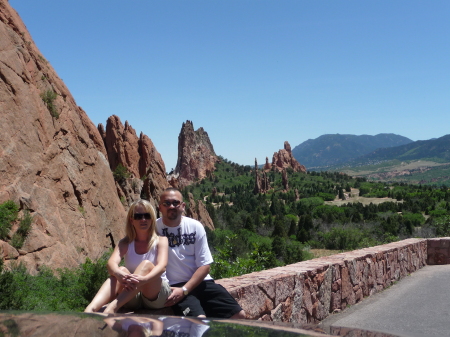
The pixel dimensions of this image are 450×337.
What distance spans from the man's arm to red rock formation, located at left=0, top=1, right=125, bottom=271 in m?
9.75

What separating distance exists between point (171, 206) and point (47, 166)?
12700 mm

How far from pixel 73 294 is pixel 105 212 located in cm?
860

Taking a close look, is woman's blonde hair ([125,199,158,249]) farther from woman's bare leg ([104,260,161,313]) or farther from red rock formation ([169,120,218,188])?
red rock formation ([169,120,218,188])

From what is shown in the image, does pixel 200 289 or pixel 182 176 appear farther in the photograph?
pixel 182 176

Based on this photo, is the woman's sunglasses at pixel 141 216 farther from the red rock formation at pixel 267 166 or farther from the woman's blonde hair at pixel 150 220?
the red rock formation at pixel 267 166

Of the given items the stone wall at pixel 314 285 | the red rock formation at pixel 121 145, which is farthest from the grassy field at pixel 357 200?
the stone wall at pixel 314 285

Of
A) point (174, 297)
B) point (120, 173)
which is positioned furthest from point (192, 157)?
point (174, 297)

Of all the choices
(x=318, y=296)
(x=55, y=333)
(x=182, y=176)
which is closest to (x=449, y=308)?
(x=318, y=296)

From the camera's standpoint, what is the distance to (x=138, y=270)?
3.73m

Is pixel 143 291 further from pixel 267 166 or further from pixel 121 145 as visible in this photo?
pixel 267 166

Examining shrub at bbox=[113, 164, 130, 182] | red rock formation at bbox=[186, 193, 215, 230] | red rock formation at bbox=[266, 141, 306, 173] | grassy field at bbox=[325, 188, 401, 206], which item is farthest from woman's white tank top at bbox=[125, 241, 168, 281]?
red rock formation at bbox=[266, 141, 306, 173]

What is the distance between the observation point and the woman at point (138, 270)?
3650 mm

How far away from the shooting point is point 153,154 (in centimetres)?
3694

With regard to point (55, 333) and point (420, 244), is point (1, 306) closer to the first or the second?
point (55, 333)
